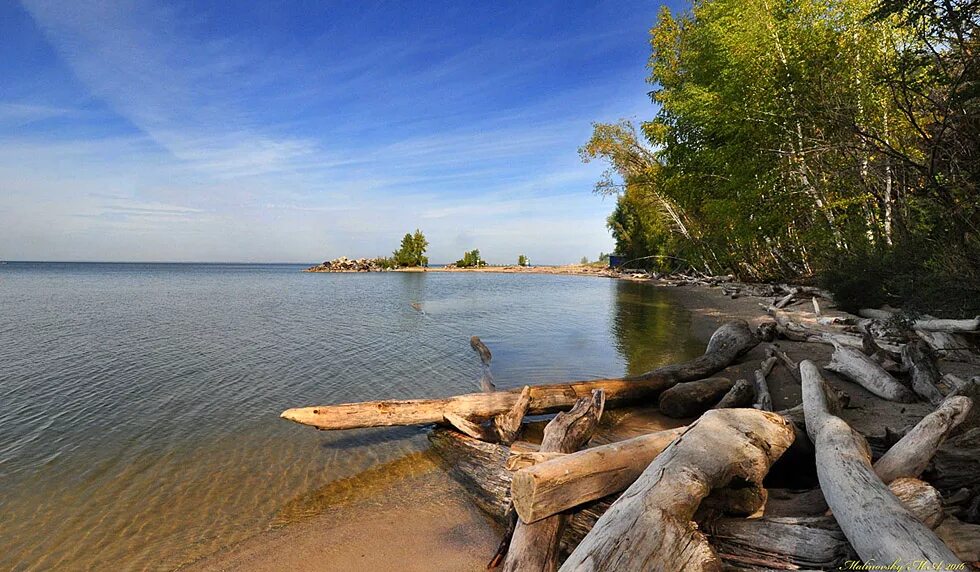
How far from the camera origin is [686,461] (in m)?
3.06

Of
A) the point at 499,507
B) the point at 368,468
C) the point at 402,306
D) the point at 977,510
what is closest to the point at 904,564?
the point at 977,510

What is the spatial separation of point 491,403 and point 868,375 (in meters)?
5.63

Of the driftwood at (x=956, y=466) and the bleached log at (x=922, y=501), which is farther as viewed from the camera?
the driftwood at (x=956, y=466)

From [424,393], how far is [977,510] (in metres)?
7.58

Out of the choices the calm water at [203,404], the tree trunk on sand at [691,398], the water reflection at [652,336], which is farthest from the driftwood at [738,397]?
the calm water at [203,404]

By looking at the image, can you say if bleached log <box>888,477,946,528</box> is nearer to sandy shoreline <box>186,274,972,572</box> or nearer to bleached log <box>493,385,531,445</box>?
sandy shoreline <box>186,274,972,572</box>

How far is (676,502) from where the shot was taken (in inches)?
105

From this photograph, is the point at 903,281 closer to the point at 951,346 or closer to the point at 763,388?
the point at 951,346

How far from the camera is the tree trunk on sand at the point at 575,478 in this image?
10.1 feet

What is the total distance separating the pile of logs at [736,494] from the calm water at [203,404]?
2.71 m

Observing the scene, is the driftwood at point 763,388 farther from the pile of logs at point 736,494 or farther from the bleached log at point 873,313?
the bleached log at point 873,313

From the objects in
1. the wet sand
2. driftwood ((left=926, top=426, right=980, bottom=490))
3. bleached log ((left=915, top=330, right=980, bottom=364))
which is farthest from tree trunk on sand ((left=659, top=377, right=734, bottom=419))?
the wet sand

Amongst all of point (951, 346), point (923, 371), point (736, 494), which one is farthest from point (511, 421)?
point (951, 346)

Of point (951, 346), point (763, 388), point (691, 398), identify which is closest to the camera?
point (691, 398)
